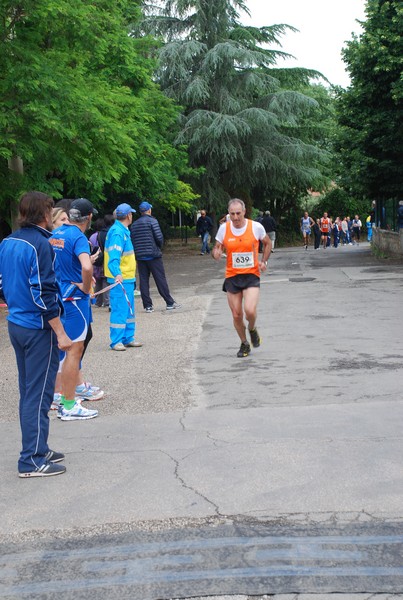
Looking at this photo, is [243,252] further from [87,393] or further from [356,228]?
[356,228]

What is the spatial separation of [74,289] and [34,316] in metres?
1.72

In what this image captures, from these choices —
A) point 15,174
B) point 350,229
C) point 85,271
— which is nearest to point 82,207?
point 85,271

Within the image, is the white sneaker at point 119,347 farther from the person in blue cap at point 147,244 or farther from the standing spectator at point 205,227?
the standing spectator at point 205,227

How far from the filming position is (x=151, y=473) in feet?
17.5

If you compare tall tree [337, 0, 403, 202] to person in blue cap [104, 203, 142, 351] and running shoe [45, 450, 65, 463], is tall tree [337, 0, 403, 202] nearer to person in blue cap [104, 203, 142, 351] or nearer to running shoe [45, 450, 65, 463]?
person in blue cap [104, 203, 142, 351]

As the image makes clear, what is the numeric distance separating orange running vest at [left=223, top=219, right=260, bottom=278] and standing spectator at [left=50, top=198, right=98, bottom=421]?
2.84 metres

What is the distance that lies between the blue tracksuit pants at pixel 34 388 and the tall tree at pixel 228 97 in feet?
102

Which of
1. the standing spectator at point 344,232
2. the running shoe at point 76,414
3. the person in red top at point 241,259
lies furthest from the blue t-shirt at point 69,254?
the standing spectator at point 344,232

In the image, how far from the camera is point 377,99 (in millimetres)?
25422

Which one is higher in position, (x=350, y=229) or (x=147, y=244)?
(x=147, y=244)

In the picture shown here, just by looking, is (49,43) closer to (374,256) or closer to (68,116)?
(68,116)

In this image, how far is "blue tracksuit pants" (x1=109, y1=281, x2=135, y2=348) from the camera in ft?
34.6

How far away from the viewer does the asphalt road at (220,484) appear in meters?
3.84

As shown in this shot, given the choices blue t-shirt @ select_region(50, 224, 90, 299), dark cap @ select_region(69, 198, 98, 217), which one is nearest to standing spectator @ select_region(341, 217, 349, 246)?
dark cap @ select_region(69, 198, 98, 217)
